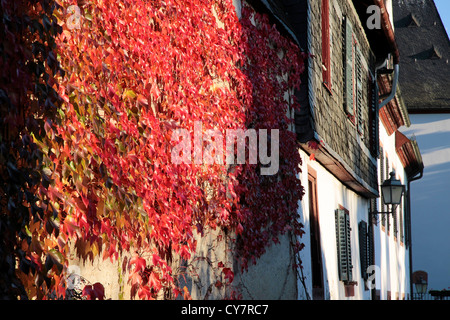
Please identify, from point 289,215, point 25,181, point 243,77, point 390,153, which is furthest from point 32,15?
point 390,153

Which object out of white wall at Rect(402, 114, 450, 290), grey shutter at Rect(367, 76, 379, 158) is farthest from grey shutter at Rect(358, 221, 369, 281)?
Result: white wall at Rect(402, 114, 450, 290)

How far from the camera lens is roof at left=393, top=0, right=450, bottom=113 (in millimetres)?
31047

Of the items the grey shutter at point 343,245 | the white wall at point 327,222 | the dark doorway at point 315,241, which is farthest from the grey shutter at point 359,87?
the dark doorway at point 315,241

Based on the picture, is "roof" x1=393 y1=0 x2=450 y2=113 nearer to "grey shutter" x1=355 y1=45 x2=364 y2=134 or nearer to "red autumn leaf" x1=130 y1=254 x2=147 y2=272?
"grey shutter" x1=355 y1=45 x2=364 y2=134

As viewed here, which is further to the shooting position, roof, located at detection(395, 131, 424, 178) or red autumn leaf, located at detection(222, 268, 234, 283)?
roof, located at detection(395, 131, 424, 178)

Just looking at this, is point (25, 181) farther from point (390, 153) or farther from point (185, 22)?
point (390, 153)

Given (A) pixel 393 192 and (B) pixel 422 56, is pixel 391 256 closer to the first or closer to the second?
(A) pixel 393 192

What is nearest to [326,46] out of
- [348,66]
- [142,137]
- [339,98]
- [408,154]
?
[339,98]

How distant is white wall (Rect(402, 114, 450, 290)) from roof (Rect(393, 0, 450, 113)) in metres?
0.74

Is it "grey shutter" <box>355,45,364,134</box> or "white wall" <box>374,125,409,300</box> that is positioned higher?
"grey shutter" <box>355,45,364,134</box>

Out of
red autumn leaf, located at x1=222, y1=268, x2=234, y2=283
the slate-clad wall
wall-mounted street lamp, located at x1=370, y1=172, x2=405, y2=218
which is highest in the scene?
the slate-clad wall

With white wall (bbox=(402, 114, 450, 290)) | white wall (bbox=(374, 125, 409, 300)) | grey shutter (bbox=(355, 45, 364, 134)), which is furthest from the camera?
white wall (bbox=(402, 114, 450, 290))

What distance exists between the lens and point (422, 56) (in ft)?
109

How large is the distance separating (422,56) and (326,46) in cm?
2422
